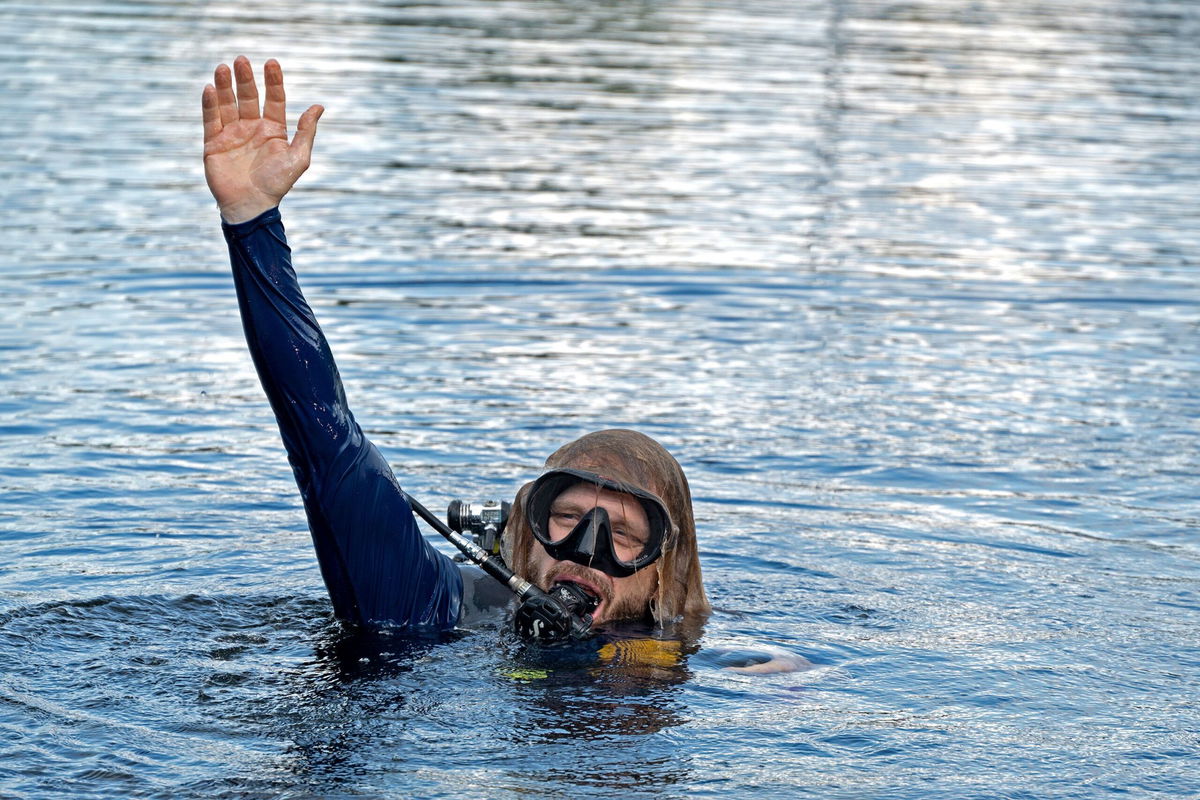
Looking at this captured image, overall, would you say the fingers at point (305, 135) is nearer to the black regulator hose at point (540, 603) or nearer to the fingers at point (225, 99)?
the fingers at point (225, 99)

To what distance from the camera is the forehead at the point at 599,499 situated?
17.4ft

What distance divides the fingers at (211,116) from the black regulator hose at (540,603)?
4.13 ft

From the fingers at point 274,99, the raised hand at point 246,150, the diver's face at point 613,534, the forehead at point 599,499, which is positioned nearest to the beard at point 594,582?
the diver's face at point 613,534

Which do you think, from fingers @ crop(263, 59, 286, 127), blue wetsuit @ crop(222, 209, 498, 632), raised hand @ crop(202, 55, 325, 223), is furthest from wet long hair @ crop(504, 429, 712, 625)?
fingers @ crop(263, 59, 286, 127)

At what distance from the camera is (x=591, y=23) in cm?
3234

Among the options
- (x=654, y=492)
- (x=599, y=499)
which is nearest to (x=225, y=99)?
(x=599, y=499)

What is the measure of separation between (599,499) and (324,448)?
1.01 metres

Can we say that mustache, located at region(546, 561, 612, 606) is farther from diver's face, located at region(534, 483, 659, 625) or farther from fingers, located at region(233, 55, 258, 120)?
fingers, located at region(233, 55, 258, 120)

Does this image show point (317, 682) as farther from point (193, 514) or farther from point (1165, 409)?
point (1165, 409)

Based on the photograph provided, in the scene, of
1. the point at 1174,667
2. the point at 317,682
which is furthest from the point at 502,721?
the point at 1174,667

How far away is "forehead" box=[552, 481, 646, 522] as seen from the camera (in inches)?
209

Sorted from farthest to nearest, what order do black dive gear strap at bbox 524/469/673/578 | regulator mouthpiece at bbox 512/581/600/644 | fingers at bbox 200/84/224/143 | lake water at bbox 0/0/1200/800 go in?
black dive gear strap at bbox 524/469/673/578
regulator mouthpiece at bbox 512/581/600/644
lake water at bbox 0/0/1200/800
fingers at bbox 200/84/224/143

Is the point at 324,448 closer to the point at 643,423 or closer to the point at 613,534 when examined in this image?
the point at 613,534

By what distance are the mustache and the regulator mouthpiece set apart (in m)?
0.03
